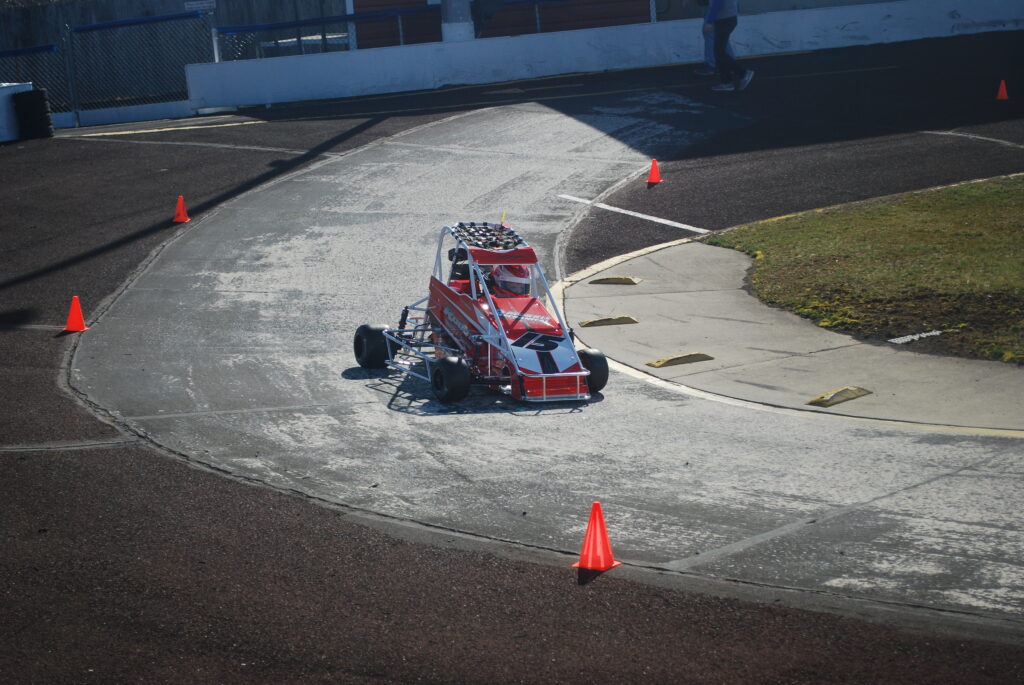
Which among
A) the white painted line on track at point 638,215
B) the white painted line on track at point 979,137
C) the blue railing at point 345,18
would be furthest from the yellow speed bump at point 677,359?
the blue railing at point 345,18

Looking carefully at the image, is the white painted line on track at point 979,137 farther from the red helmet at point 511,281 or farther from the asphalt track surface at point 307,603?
the asphalt track surface at point 307,603

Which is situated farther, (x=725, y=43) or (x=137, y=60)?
(x=137, y=60)

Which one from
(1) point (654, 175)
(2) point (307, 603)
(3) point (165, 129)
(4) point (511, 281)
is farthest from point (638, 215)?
(2) point (307, 603)

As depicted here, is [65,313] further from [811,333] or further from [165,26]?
[165,26]

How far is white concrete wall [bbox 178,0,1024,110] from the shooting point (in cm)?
3084

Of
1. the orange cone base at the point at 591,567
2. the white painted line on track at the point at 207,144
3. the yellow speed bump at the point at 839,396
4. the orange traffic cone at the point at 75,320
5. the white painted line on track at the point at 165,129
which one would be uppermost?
the white painted line on track at the point at 165,129

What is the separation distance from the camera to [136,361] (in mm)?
14617

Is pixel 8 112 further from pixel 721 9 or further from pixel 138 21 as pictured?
pixel 721 9

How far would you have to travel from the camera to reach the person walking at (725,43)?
29.1m

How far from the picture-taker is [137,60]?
3566 centimetres

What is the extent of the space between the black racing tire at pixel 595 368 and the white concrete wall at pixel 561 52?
20.6 m

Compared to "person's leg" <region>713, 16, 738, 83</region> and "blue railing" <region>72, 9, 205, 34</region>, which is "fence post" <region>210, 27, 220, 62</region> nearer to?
"blue railing" <region>72, 9, 205, 34</region>

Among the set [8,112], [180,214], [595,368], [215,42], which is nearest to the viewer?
[595,368]

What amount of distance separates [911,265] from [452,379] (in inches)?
331
